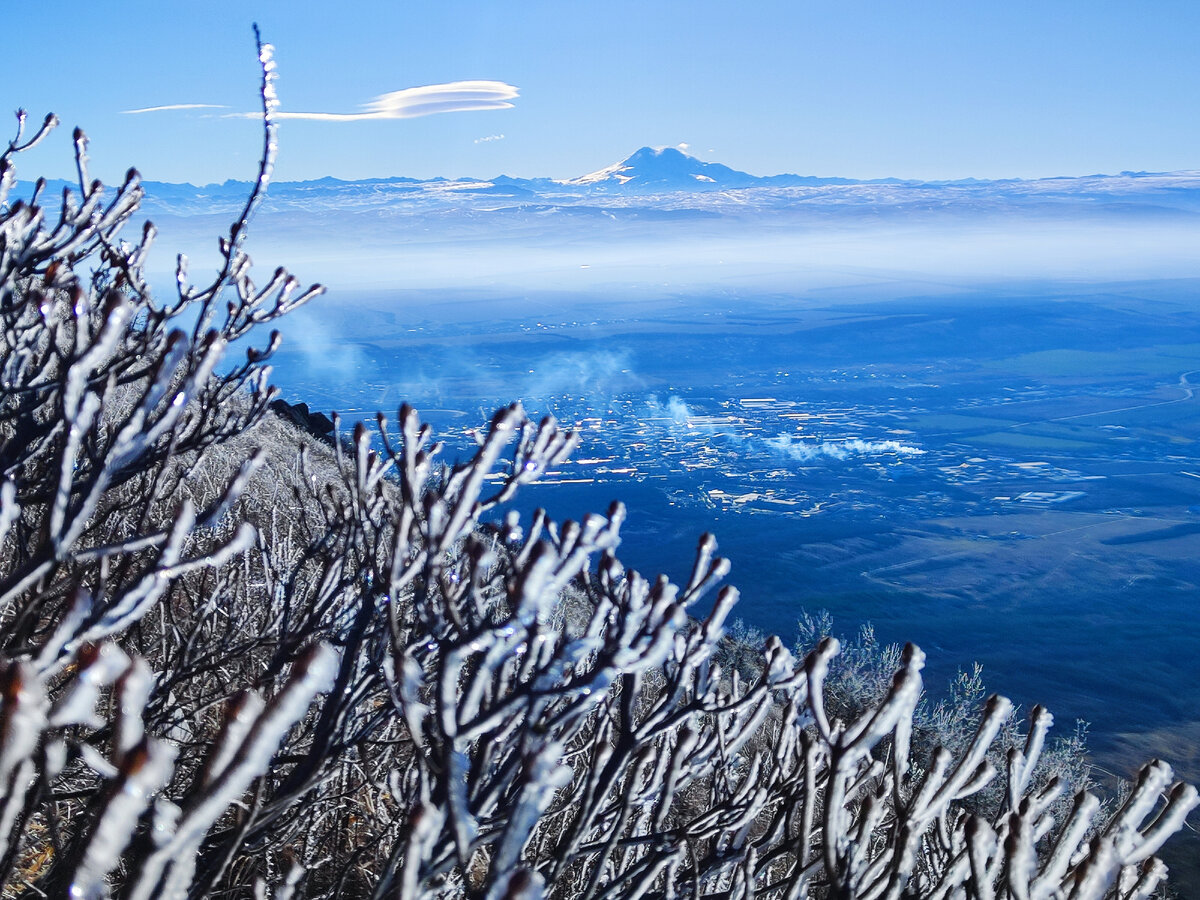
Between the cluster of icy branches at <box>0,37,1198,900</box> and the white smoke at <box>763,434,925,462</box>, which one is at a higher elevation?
Result: the cluster of icy branches at <box>0,37,1198,900</box>

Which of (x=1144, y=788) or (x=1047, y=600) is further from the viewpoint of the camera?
(x=1047, y=600)

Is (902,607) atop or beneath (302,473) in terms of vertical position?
beneath

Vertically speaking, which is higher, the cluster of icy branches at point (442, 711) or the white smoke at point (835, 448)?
the cluster of icy branches at point (442, 711)

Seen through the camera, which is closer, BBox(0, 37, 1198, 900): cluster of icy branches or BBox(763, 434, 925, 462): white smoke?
BBox(0, 37, 1198, 900): cluster of icy branches

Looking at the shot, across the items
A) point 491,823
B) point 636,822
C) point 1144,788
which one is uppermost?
point 1144,788

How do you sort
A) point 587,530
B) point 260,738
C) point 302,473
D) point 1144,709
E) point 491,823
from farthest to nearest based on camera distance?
point 1144,709
point 302,473
point 491,823
point 587,530
point 260,738

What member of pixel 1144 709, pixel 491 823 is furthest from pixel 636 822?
pixel 1144 709

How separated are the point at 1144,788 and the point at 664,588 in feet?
2.87

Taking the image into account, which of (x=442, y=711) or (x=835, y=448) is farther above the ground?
(x=442, y=711)

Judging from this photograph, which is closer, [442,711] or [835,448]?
[442,711]

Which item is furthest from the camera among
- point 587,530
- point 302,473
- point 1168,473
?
point 1168,473

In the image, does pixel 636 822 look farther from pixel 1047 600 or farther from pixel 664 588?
pixel 1047 600

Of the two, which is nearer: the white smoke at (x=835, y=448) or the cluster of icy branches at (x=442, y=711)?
the cluster of icy branches at (x=442, y=711)

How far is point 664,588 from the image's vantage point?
157cm
